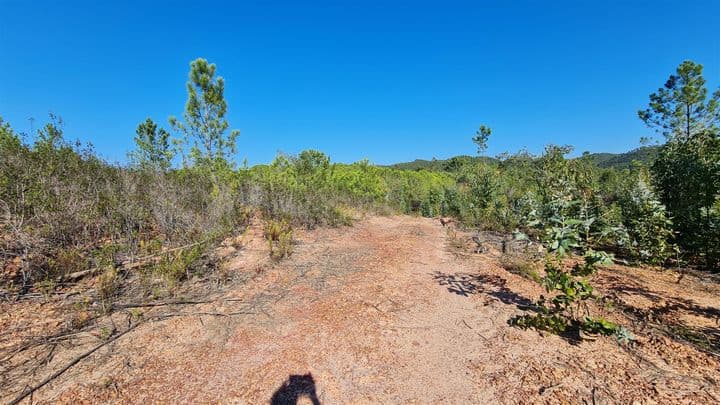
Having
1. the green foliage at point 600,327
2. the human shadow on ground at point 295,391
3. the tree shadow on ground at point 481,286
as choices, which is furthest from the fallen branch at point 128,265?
the green foliage at point 600,327

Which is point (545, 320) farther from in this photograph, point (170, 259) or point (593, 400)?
point (170, 259)

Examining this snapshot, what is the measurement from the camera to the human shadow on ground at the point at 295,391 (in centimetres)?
210

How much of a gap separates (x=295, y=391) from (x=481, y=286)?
2.93 m

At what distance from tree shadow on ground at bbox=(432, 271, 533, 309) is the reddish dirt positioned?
3 centimetres

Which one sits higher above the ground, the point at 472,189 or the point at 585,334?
the point at 472,189

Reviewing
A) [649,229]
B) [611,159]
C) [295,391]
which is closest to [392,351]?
[295,391]

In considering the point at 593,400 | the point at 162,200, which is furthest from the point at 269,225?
the point at 593,400

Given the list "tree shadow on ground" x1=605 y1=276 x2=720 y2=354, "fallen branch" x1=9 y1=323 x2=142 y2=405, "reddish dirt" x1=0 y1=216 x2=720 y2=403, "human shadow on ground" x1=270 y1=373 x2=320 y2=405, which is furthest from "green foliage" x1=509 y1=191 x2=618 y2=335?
"fallen branch" x1=9 y1=323 x2=142 y2=405

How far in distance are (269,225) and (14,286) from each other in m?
3.88

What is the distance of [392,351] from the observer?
2.68 metres

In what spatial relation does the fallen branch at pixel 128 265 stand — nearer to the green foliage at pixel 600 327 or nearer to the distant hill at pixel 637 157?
the green foliage at pixel 600 327

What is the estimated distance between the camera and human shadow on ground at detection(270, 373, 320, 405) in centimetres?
210

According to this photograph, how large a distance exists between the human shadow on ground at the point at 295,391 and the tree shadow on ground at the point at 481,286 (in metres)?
2.39

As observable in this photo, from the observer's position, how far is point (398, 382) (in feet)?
7.51
